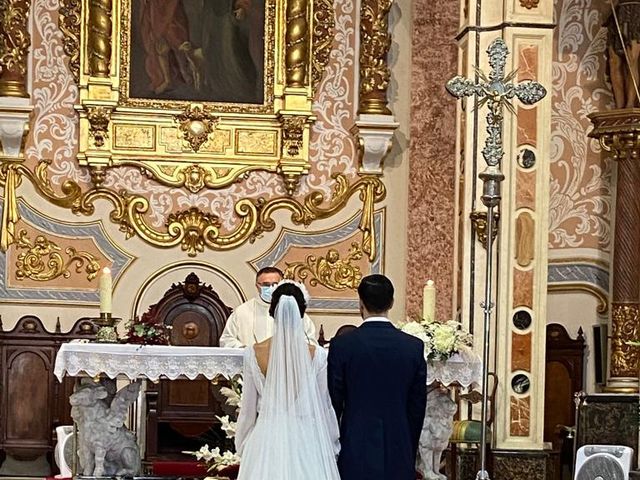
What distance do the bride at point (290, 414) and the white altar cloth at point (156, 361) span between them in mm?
1868

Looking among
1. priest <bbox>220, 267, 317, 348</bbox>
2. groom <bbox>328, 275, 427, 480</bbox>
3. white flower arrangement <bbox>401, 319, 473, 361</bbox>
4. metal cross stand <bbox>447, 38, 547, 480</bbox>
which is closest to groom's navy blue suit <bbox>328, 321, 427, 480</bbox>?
groom <bbox>328, 275, 427, 480</bbox>

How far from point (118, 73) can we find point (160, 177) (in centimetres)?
105

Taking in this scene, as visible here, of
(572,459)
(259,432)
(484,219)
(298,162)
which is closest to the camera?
(259,432)

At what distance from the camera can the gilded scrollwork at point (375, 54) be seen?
46.0 ft

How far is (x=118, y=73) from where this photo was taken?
13.8 meters

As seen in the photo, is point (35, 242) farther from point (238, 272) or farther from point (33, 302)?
point (238, 272)

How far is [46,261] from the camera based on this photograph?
13.7 meters

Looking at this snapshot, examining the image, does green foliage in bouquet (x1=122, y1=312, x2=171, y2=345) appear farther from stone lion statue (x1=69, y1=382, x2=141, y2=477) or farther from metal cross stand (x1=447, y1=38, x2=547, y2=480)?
metal cross stand (x1=447, y1=38, x2=547, y2=480)

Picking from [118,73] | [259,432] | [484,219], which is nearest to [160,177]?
[118,73]

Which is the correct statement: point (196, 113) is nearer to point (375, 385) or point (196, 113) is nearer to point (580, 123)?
point (580, 123)

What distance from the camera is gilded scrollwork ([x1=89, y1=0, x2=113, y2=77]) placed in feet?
45.0

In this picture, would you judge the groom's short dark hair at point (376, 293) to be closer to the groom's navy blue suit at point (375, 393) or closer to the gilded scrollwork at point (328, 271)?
the groom's navy blue suit at point (375, 393)

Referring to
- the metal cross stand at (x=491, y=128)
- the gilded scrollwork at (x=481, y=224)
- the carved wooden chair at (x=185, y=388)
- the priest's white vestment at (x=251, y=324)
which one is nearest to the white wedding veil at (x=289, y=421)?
the metal cross stand at (x=491, y=128)

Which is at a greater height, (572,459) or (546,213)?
(546,213)
